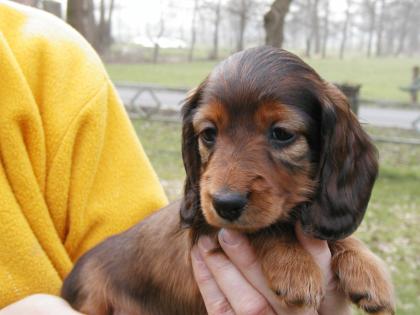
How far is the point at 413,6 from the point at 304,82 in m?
52.9

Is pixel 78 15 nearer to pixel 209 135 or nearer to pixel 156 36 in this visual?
pixel 209 135

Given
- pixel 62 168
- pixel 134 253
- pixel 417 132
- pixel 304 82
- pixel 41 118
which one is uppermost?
pixel 304 82

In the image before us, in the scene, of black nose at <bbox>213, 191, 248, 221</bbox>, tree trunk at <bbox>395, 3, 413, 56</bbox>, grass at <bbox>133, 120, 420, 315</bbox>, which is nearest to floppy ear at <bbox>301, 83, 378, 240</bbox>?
black nose at <bbox>213, 191, 248, 221</bbox>

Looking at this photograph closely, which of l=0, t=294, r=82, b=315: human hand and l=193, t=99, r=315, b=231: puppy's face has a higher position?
l=193, t=99, r=315, b=231: puppy's face

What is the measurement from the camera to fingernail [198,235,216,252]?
1.89 meters

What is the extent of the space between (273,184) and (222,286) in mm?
367

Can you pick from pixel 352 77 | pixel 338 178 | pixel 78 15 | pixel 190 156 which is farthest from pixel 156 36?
pixel 338 178

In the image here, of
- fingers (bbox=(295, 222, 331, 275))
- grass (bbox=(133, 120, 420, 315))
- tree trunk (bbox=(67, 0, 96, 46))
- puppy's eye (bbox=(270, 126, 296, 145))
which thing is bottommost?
grass (bbox=(133, 120, 420, 315))

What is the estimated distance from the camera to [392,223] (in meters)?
6.73

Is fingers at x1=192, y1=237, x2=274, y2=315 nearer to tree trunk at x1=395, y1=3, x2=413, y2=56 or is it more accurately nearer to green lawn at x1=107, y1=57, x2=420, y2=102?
green lawn at x1=107, y1=57, x2=420, y2=102

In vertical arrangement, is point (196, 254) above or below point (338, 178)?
below

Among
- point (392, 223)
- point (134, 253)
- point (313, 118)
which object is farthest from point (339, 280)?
point (392, 223)

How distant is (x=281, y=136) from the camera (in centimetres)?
171

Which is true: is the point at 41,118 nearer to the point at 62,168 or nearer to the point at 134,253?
the point at 62,168
